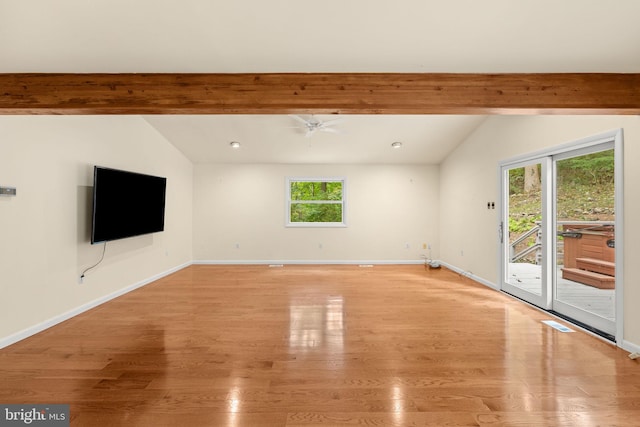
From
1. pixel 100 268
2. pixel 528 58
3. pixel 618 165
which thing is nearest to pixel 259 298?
pixel 100 268

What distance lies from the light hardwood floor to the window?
336 centimetres

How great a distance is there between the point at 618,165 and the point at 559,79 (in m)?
1.13

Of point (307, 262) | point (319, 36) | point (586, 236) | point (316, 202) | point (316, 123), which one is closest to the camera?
point (319, 36)

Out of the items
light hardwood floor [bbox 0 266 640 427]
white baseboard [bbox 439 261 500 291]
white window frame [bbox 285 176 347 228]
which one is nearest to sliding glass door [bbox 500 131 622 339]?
white baseboard [bbox 439 261 500 291]

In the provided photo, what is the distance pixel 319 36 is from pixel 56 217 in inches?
137

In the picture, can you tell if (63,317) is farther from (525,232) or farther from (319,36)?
(525,232)

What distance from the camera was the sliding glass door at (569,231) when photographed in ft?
9.74

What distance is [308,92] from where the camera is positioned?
7.95 ft

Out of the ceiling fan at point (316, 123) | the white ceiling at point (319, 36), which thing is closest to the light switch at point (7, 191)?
the white ceiling at point (319, 36)

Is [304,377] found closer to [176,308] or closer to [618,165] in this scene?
[176,308]

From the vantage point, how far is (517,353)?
2629mm

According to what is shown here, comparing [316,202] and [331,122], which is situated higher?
[331,122]

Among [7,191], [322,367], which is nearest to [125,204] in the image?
[7,191]

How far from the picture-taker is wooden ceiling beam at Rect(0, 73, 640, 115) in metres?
2.37
